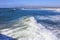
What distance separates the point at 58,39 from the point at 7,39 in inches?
62.4

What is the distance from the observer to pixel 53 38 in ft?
16.0

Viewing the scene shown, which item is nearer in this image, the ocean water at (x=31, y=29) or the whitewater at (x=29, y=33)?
the whitewater at (x=29, y=33)

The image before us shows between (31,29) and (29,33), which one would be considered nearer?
(29,33)

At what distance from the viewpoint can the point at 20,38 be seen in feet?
15.3

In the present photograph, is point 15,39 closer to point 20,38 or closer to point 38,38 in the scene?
point 20,38

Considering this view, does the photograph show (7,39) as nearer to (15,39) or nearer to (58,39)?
(15,39)

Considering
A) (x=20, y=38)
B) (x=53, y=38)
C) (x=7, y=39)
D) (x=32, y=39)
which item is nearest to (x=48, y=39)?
(x=53, y=38)

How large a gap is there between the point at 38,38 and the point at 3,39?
3.72ft

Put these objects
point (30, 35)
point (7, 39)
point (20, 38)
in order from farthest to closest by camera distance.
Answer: point (30, 35) < point (20, 38) < point (7, 39)

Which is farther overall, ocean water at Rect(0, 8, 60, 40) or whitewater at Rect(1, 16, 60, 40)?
ocean water at Rect(0, 8, 60, 40)

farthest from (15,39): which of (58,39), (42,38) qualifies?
(58,39)

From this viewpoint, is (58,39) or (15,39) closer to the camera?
(15,39)

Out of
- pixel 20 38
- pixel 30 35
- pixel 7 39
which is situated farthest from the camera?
pixel 30 35

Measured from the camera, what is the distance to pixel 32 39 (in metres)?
4.74
